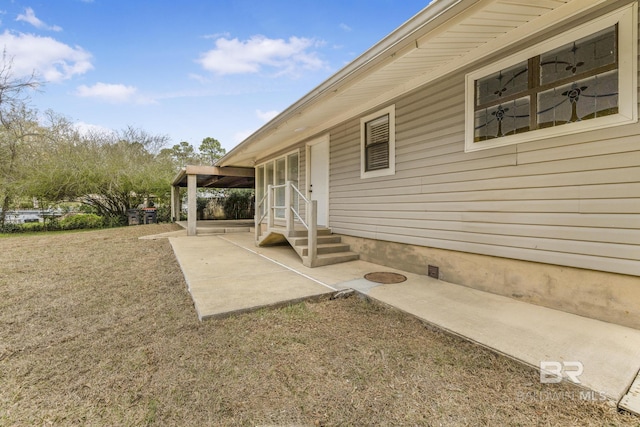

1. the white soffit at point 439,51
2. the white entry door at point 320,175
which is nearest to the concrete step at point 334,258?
the white entry door at point 320,175

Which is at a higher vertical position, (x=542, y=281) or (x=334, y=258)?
(x=542, y=281)

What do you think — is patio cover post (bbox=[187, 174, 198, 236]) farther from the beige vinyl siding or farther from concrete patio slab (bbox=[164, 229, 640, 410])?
the beige vinyl siding

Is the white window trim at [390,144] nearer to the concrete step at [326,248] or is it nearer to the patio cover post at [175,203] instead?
the concrete step at [326,248]

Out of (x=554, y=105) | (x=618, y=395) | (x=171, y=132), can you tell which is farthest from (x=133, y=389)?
(x=171, y=132)

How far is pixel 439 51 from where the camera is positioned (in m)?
3.03

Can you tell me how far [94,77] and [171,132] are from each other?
5254 mm

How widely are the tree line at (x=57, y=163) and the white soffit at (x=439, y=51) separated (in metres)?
10.3

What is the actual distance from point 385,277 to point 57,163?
13303mm

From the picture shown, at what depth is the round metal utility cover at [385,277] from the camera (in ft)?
11.5

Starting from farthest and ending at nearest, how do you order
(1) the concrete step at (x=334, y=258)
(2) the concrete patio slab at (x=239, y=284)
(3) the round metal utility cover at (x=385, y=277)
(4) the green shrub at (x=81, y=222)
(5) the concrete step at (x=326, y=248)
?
1. (4) the green shrub at (x=81, y=222)
2. (5) the concrete step at (x=326, y=248)
3. (1) the concrete step at (x=334, y=258)
4. (3) the round metal utility cover at (x=385, y=277)
5. (2) the concrete patio slab at (x=239, y=284)

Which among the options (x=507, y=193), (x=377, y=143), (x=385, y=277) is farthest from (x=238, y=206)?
(x=507, y=193)

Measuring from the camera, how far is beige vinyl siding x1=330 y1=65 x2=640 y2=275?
7.35ft

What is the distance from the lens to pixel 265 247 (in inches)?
246

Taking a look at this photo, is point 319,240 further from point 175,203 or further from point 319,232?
point 175,203
